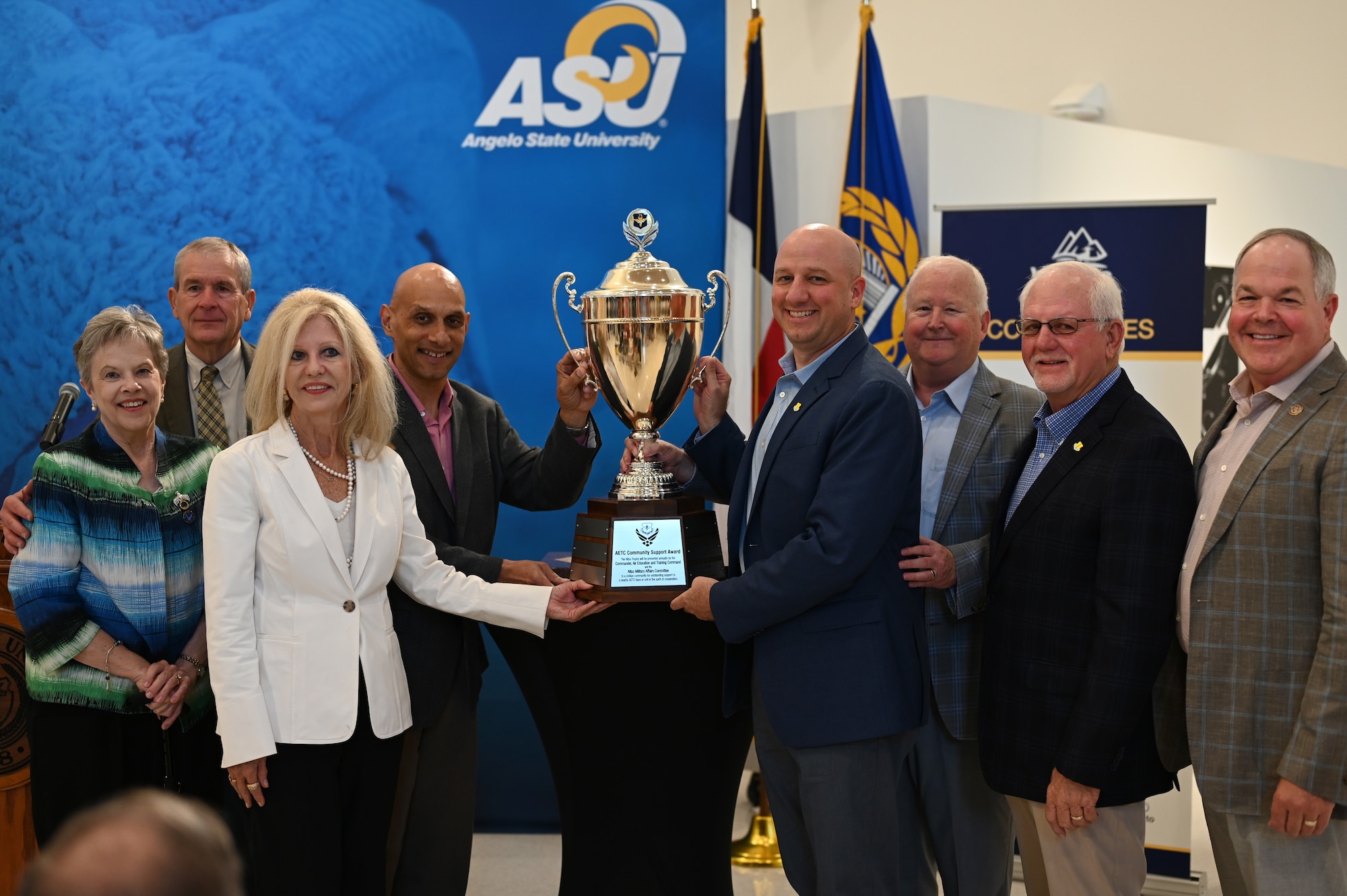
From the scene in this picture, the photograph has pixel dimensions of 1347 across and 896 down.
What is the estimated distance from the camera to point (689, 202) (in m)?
4.22

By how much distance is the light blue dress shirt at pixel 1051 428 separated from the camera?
7.82ft

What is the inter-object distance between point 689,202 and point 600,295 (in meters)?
1.70

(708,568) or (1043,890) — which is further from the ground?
(708,568)

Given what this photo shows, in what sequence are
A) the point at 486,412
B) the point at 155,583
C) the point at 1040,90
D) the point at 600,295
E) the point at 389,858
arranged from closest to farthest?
the point at 155,583 < the point at 600,295 < the point at 389,858 < the point at 486,412 < the point at 1040,90

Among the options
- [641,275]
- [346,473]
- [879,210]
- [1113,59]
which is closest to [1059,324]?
[641,275]

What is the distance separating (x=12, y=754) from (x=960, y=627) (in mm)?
2607

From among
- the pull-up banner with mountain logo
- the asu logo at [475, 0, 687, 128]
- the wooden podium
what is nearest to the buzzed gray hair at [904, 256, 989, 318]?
the pull-up banner with mountain logo

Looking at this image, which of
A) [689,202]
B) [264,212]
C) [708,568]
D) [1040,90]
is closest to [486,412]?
[708,568]

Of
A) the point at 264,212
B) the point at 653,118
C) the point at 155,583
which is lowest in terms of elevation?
the point at 155,583

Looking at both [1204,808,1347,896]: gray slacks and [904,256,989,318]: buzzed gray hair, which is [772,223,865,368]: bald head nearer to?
[904,256,989,318]: buzzed gray hair

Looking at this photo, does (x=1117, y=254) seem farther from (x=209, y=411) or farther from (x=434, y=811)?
(x=209, y=411)

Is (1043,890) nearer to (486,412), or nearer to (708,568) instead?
(708,568)

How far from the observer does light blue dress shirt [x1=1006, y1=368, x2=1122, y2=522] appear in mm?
2383

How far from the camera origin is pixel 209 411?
3.08 m
